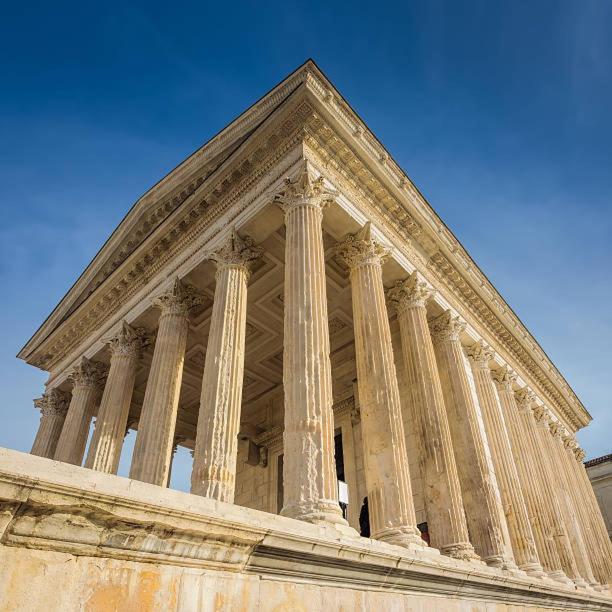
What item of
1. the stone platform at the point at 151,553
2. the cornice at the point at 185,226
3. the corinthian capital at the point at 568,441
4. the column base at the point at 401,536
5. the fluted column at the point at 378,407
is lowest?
the stone platform at the point at 151,553

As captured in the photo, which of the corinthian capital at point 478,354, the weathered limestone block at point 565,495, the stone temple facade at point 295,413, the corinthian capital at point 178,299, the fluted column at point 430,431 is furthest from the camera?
the weathered limestone block at point 565,495

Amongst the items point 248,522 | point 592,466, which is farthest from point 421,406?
point 592,466

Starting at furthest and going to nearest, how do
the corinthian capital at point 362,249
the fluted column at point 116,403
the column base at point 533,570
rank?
the fluted column at point 116,403, the column base at point 533,570, the corinthian capital at point 362,249

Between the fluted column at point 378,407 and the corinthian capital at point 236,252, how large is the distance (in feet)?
7.77

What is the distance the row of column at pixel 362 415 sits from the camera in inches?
339

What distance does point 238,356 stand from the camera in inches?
412

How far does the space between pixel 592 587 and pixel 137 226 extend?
20342 mm

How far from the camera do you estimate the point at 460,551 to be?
9742 millimetres

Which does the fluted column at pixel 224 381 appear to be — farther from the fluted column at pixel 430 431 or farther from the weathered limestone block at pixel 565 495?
the weathered limestone block at pixel 565 495

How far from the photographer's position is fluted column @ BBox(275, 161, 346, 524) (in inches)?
294

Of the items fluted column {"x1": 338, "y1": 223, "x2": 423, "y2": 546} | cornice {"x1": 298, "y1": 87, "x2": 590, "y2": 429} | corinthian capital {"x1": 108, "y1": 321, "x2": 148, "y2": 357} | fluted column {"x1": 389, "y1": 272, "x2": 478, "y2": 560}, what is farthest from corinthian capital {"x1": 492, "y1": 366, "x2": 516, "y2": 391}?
corinthian capital {"x1": 108, "y1": 321, "x2": 148, "y2": 357}

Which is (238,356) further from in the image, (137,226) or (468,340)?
(468,340)

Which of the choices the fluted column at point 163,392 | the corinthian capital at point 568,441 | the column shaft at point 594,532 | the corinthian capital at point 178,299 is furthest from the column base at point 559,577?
the corinthian capital at point 178,299

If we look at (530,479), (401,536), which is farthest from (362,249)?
(530,479)
